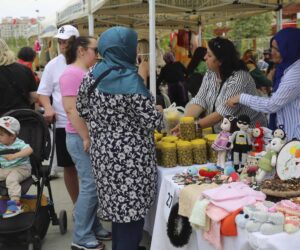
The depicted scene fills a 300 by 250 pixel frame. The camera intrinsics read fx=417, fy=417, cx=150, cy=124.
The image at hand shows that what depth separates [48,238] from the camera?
3.59 m

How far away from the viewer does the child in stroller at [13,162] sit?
2.99 metres

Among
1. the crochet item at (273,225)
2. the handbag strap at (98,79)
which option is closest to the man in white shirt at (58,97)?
the handbag strap at (98,79)

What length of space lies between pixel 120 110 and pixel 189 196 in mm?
585

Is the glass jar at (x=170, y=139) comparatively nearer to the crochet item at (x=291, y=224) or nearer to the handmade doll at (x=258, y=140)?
the handmade doll at (x=258, y=140)

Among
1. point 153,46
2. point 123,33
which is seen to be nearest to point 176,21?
point 153,46

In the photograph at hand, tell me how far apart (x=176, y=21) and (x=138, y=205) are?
732 cm

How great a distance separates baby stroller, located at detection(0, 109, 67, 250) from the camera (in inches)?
117

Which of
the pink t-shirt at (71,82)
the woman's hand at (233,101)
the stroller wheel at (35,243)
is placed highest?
the pink t-shirt at (71,82)

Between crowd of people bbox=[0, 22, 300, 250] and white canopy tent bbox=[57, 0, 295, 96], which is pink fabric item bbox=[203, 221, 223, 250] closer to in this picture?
crowd of people bbox=[0, 22, 300, 250]

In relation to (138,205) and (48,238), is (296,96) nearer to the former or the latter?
(138,205)

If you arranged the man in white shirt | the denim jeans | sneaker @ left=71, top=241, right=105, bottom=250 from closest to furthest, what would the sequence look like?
1. the denim jeans
2. sneaker @ left=71, top=241, right=105, bottom=250
3. the man in white shirt

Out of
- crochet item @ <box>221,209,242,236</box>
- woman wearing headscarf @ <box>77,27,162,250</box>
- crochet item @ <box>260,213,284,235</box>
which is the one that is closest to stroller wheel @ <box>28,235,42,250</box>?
woman wearing headscarf @ <box>77,27,162,250</box>

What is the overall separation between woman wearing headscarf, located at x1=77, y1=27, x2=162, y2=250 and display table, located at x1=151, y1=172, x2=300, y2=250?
10 cm

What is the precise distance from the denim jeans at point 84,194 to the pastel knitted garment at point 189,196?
957 millimetres
